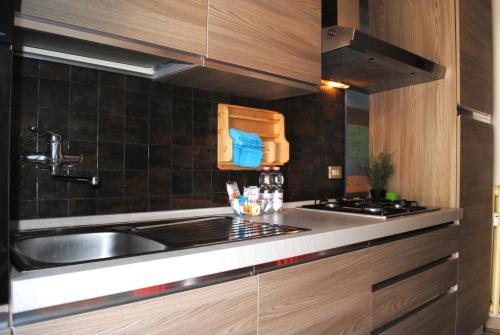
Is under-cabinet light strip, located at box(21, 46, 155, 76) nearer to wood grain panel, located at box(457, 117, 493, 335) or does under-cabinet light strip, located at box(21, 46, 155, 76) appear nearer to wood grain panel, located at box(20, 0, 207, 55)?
wood grain panel, located at box(20, 0, 207, 55)

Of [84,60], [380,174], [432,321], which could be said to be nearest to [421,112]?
[380,174]

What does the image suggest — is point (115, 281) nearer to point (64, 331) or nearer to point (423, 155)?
point (64, 331)

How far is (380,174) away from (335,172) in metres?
0.32

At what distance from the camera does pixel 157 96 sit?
1380 mm

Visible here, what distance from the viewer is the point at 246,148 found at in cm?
159

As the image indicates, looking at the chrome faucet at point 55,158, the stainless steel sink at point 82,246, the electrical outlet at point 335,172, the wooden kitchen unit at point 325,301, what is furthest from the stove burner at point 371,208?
the chrome faucet at point 55,158

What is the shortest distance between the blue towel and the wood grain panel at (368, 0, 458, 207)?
112 cm

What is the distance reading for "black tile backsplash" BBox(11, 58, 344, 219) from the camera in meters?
1.11

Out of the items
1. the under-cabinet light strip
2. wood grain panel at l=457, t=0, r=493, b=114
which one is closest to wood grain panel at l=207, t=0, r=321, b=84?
the under-cabinet light strip

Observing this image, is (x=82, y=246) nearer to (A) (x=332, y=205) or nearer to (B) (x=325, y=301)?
(B) (x=325, y=301)

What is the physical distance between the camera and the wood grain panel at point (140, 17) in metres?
0.86

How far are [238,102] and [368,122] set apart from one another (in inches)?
46.9

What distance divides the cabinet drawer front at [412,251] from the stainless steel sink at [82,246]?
91 cm

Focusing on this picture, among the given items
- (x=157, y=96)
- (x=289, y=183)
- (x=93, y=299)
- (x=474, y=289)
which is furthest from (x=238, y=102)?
(x=474, y=289)
